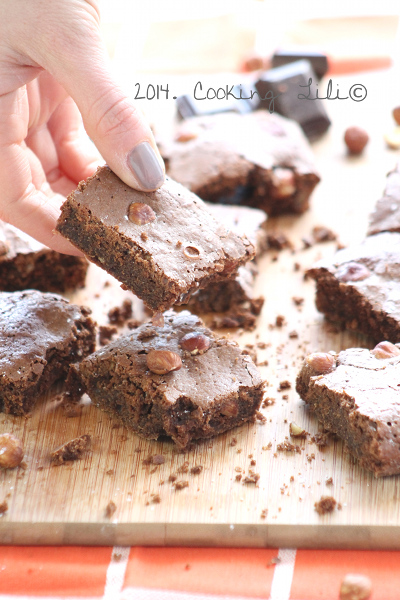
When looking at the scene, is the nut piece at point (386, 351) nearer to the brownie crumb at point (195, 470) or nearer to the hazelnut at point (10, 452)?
the brownie crumb at point (195, 470)

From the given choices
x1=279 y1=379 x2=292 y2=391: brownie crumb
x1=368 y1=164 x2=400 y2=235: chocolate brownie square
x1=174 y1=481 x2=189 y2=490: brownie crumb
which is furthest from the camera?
x1=368 y1=164 x2=400 y2=235: chocolate brownie square

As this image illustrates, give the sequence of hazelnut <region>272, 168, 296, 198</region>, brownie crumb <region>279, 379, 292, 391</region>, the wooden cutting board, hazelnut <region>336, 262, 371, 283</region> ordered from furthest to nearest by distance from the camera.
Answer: hazelnut <region>272, 168, 296, 198</region> < hazelnut <region>336, 262, 371, 283</region> < brownie crumb <region>279, 379, 292, 391</region> < the wooden cutting board

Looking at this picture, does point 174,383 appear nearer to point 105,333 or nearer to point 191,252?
point 191,252

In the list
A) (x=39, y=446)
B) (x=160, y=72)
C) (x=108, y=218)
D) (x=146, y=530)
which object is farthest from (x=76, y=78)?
(x=160, y=72)

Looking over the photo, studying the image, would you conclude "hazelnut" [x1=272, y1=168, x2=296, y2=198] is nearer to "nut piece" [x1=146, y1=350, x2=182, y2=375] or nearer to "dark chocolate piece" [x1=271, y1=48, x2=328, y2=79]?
"dark chocolate piece" [x1=271, y1=48, x2=328, y2=79]

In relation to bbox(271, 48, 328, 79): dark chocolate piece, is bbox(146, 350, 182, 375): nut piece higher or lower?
lower

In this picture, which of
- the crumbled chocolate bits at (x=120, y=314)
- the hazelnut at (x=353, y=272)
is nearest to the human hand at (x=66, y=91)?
the crumbled chocolate bits at (x=120, y=314)

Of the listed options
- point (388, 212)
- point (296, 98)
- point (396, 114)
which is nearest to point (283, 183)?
point (388, 212)

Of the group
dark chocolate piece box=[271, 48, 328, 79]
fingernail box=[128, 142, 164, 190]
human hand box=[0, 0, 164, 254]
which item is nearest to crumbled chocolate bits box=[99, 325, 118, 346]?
human hand box=[0, 0, 164, 254]
